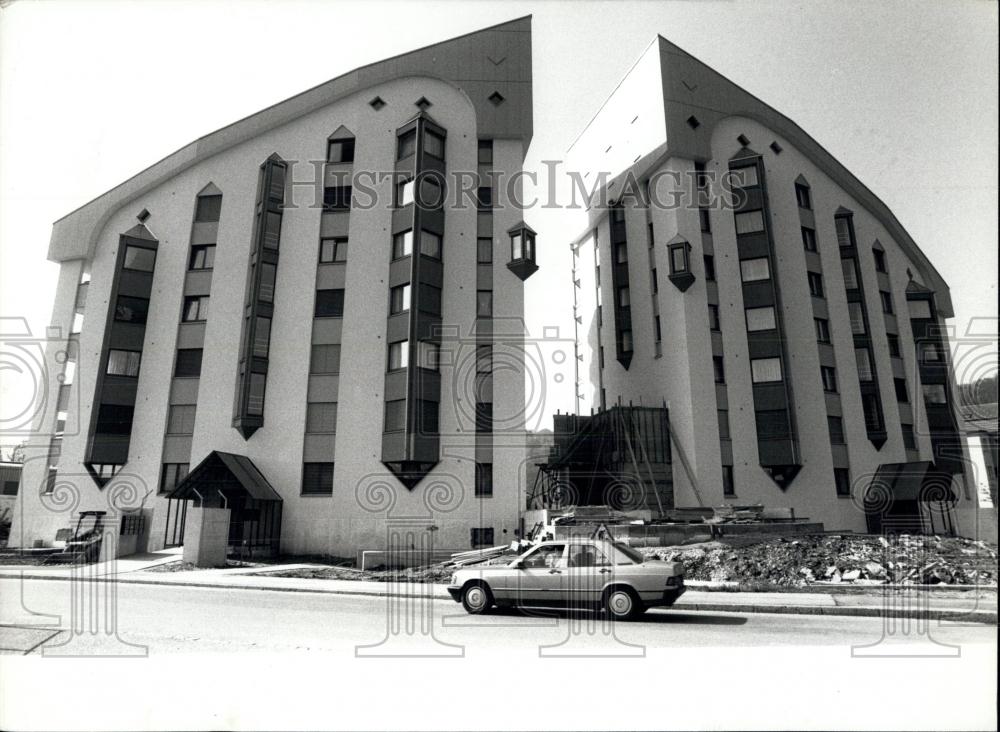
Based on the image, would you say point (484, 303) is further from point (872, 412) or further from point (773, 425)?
point (872, 412)

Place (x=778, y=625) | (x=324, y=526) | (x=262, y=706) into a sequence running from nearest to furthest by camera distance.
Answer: (x=262, y=706) → (x=778, y=625) → (x=324, y=526)

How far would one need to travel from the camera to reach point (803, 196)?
30.8m

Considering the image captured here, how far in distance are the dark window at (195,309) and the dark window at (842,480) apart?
30324 millimetres

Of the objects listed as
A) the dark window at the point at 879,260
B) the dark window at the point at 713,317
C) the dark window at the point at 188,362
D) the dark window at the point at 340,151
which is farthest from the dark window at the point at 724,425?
the dark window at the point at 188,362

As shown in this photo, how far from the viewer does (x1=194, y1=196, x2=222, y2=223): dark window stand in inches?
1135

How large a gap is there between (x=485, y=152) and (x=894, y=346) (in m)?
21.6

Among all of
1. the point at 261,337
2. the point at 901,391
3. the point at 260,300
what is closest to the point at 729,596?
the point at 261,337

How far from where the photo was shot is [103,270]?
28734mm

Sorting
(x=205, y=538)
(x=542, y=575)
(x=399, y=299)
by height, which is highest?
(x=399, y=299)

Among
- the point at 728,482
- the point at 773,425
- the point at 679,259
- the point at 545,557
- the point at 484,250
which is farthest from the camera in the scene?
the point at 679,259

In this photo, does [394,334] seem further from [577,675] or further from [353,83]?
[577,675]

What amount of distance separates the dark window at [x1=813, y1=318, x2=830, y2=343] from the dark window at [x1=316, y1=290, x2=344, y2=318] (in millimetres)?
22823

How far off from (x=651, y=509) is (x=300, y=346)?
56.1 ft

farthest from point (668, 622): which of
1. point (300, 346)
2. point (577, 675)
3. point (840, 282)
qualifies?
point (840, 282)
